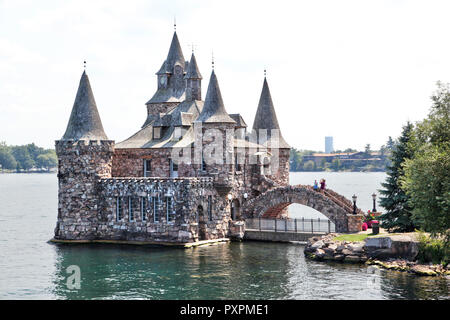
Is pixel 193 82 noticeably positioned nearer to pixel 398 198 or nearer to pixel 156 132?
pixel 156 132

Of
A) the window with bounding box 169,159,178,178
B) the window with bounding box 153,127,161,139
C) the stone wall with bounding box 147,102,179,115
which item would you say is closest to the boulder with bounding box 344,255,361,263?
the window with bounding box 169,159,178,178

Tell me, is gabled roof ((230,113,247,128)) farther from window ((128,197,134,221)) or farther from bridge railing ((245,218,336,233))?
window ((128,197,134,221))

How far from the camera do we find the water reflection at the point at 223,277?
34469mm

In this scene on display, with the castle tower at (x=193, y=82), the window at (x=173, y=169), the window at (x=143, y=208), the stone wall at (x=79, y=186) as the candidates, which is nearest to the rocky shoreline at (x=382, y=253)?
the window at (x=143, y=208)

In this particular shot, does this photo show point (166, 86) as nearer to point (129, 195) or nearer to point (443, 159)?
point (129, 195)

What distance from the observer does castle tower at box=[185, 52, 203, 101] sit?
59.7m

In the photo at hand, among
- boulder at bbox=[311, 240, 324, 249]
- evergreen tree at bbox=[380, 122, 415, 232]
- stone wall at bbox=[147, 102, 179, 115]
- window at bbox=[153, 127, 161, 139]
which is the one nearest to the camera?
boulder at bbox=[311, 240, 324, 249]

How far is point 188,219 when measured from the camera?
4847 centimetres

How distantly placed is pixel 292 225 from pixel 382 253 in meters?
11.6

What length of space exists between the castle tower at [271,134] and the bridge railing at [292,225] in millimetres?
6719

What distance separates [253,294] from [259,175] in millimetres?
24226

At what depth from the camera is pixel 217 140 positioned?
2029 inches

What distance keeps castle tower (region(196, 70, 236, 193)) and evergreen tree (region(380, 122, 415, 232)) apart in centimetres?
1220

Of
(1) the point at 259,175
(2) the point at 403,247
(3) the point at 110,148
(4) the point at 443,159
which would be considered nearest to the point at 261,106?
(1) the point at 259,175
